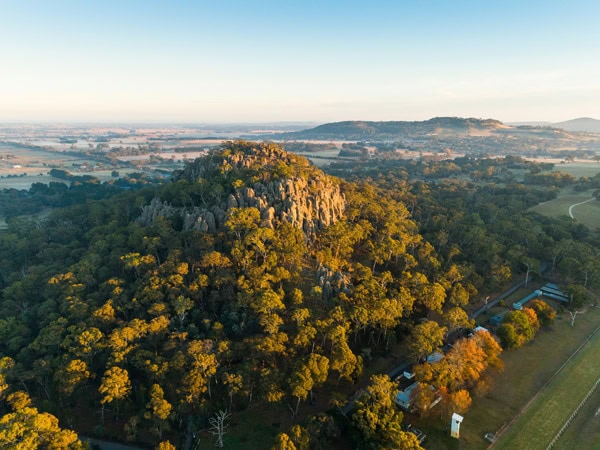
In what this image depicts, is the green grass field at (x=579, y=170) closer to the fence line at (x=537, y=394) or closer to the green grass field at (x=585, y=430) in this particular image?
the fence line at (x=537, y=394)

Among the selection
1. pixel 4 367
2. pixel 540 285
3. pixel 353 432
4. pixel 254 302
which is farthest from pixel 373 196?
pixel 4 367

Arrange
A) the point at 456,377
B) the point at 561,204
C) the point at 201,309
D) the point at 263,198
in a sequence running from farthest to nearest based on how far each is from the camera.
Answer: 1. the point at 561,204
2. the point at 263,198
3. the point at 201,309
4. the point at 456,377

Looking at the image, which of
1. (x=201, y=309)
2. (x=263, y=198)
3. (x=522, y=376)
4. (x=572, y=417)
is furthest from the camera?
(x=263, y=198)

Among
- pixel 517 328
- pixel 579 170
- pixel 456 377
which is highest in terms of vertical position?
pixel 579 170

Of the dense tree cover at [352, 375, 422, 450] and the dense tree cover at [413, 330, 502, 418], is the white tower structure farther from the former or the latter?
the dense tree cover at [352, 375, 422, 450]

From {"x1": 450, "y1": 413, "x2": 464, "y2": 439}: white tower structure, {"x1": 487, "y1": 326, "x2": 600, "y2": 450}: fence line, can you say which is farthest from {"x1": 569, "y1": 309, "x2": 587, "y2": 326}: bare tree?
{"x1": 450, "y1": 413, "x2": 464, "y2": 439}: white tower structure

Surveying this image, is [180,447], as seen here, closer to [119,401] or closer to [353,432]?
[119,401]

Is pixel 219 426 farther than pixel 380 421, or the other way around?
pixel 219 426

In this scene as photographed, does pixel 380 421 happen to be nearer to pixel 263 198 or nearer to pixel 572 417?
pixel 572 417

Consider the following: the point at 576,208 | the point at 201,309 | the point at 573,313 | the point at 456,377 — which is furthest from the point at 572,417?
the point at 576,208
